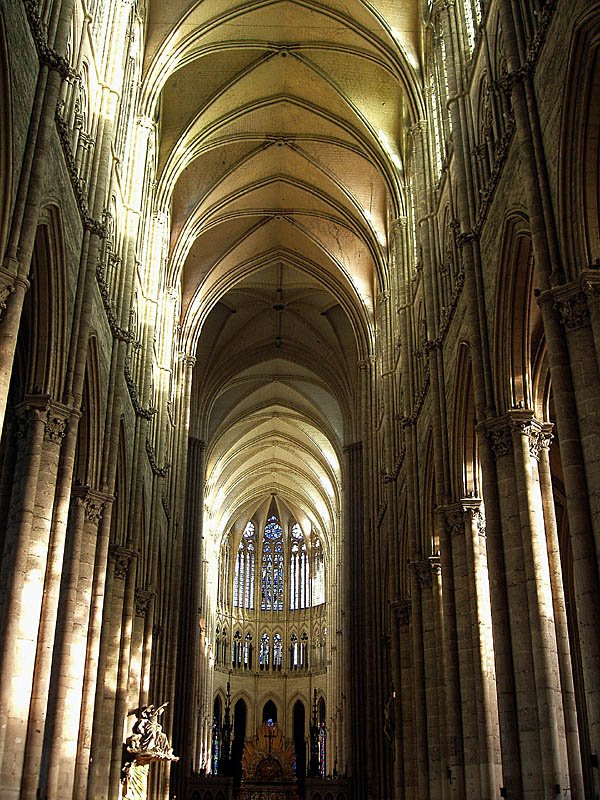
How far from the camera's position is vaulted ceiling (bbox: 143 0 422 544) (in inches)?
1048

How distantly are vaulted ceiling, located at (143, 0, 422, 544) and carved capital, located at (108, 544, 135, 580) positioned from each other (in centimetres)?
1200

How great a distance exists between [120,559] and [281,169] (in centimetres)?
1685

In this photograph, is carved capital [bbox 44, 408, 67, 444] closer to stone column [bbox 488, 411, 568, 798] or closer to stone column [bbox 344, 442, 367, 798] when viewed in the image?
stone column [bbox 488, 411, 568, 798]

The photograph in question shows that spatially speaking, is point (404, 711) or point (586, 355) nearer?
point (586, 355)

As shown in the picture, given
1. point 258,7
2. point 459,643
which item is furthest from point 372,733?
point 258,7

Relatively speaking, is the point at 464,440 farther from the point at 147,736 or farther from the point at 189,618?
the point at 189,618

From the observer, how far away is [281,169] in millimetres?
33969

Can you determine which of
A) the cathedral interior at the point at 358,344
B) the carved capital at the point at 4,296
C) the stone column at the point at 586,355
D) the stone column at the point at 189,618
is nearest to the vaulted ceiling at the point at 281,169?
the cathedral interior at the point at 358,344

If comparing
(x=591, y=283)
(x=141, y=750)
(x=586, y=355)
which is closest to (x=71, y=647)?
(x=141, y=750)

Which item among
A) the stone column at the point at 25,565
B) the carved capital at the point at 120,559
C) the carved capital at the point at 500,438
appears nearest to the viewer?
the stone column at the point at 25,565

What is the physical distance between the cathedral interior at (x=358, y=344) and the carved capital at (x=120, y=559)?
0.16 metres

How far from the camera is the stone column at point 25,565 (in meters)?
13.1

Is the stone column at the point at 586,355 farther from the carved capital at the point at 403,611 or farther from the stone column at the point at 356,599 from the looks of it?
the stone column at the point at 356,599

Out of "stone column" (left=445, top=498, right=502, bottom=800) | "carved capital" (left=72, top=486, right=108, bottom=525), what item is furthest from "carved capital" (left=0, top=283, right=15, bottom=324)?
"stone column" (left=445, top=498, right=502, bottom=800)
